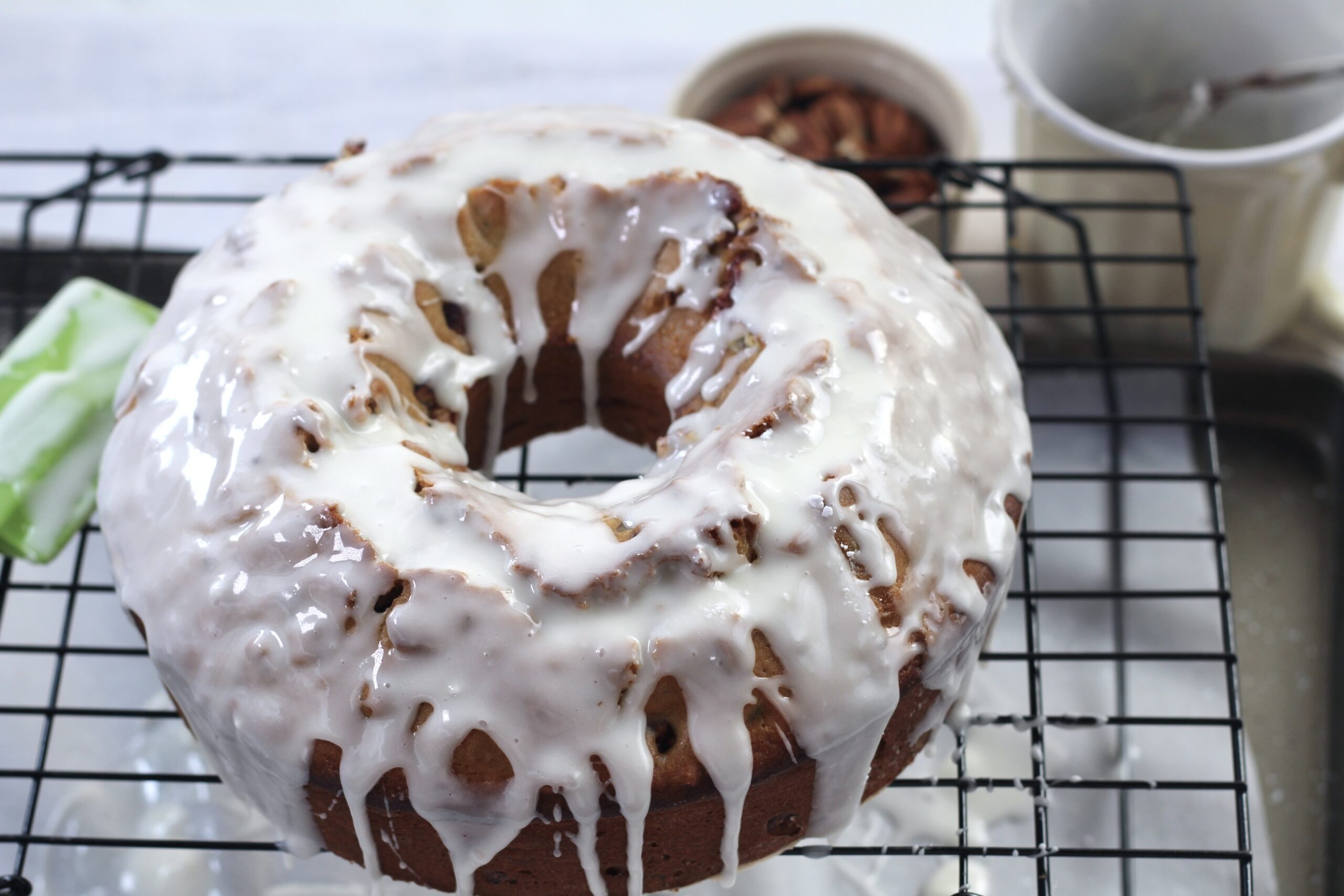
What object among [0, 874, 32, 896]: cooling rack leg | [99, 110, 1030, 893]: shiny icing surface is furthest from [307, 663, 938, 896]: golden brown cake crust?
[0, 874, 32, 896]: cooling rack leg

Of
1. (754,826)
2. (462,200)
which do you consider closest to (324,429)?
(462,200)

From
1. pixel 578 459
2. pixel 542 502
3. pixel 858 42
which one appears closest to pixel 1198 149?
pixel 858 42

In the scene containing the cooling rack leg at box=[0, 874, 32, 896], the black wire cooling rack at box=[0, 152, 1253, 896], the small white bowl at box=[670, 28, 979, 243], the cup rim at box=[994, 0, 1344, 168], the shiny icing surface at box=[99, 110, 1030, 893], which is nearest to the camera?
the shiny icing surface at box=[99, 110, 1030, 893]

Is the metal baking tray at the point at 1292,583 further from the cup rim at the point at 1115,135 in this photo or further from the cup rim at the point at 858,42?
the cup rim at the point at 858,42

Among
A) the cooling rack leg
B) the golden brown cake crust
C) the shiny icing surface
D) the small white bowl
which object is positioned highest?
the small white bowl

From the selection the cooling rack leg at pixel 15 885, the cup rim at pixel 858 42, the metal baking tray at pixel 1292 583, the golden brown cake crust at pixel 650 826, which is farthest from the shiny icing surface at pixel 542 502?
the metal baking tray at pixel 1292 583

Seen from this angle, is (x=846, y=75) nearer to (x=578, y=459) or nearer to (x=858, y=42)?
(x=858, y=42)

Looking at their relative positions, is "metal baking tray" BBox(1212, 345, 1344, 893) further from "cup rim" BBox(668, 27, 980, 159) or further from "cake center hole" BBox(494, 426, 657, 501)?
"cake center hole" BBox(494, 426, 657, 501)

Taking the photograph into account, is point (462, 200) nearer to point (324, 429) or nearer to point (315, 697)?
point (324, 429)
